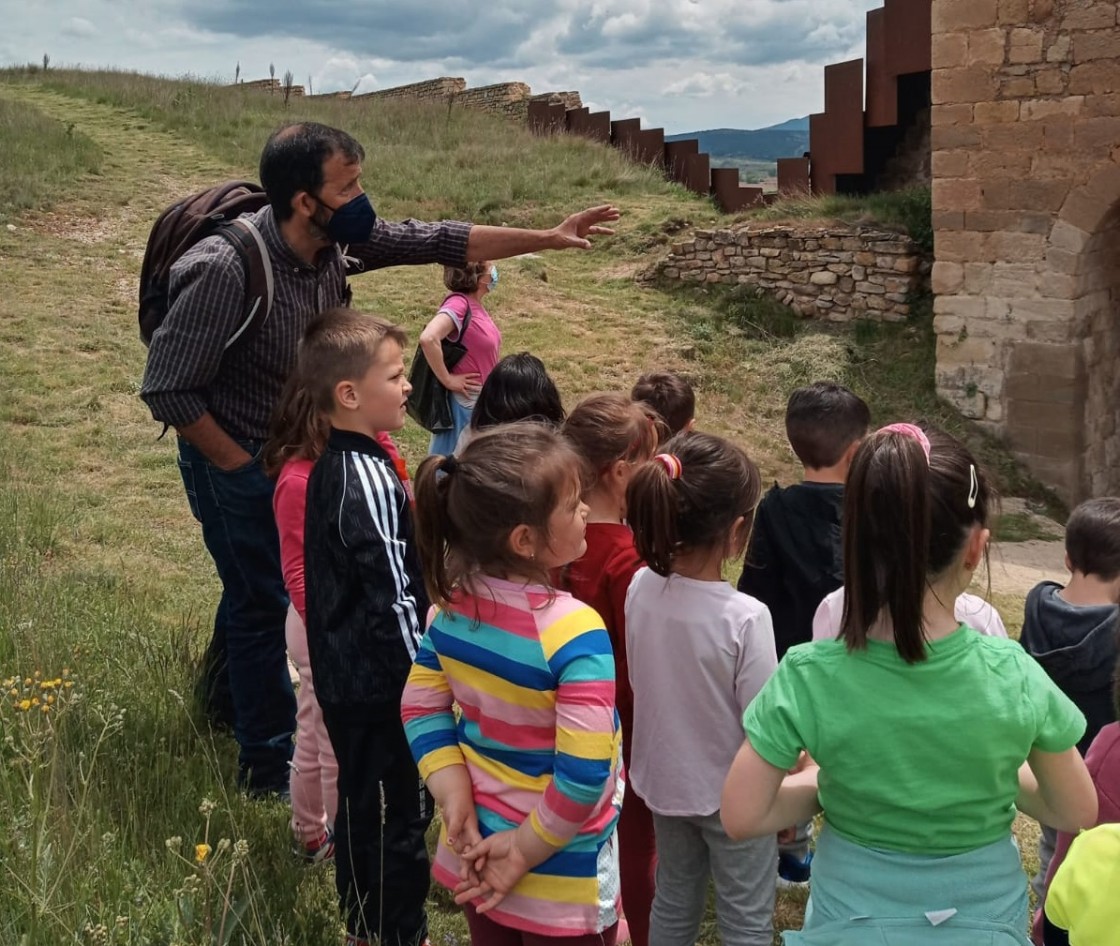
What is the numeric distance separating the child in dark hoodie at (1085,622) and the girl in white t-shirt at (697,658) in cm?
93

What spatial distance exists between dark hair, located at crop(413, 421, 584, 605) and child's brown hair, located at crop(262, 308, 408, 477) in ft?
1.70

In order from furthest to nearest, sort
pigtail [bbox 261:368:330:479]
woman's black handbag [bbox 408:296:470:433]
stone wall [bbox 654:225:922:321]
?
stone wall [bbox 654:225:922:321] < woman's black handbag [bbox 408:296:470:433] < pigtail [bbox 261:368:330:479]

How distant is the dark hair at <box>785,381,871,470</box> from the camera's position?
298 cm

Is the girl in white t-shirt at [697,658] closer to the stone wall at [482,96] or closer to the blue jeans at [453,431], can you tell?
the blue jeans at [453,431]

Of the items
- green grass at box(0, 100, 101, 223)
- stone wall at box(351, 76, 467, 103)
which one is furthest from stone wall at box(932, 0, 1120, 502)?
stone wall at box(351, 76, 467, 103)

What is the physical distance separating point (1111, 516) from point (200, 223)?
2.61 m

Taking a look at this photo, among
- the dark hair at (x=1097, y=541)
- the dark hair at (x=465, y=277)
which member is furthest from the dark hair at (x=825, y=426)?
the dark hair at (x=465, y=277)

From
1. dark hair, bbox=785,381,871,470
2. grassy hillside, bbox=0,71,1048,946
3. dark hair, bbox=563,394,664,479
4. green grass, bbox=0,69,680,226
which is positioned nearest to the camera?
grassy hillside, bbox=0,71,1048,946

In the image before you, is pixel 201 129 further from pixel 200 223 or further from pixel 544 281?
pixel 200 223

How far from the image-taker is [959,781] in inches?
67.7

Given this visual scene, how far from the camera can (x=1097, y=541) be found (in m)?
2.88

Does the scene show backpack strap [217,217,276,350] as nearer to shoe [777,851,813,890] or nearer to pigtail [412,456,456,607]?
pigtail [412,456,456,607]

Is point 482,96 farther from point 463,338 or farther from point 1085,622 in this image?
point 1085,622

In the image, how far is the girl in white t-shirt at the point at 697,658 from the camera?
2328mm
